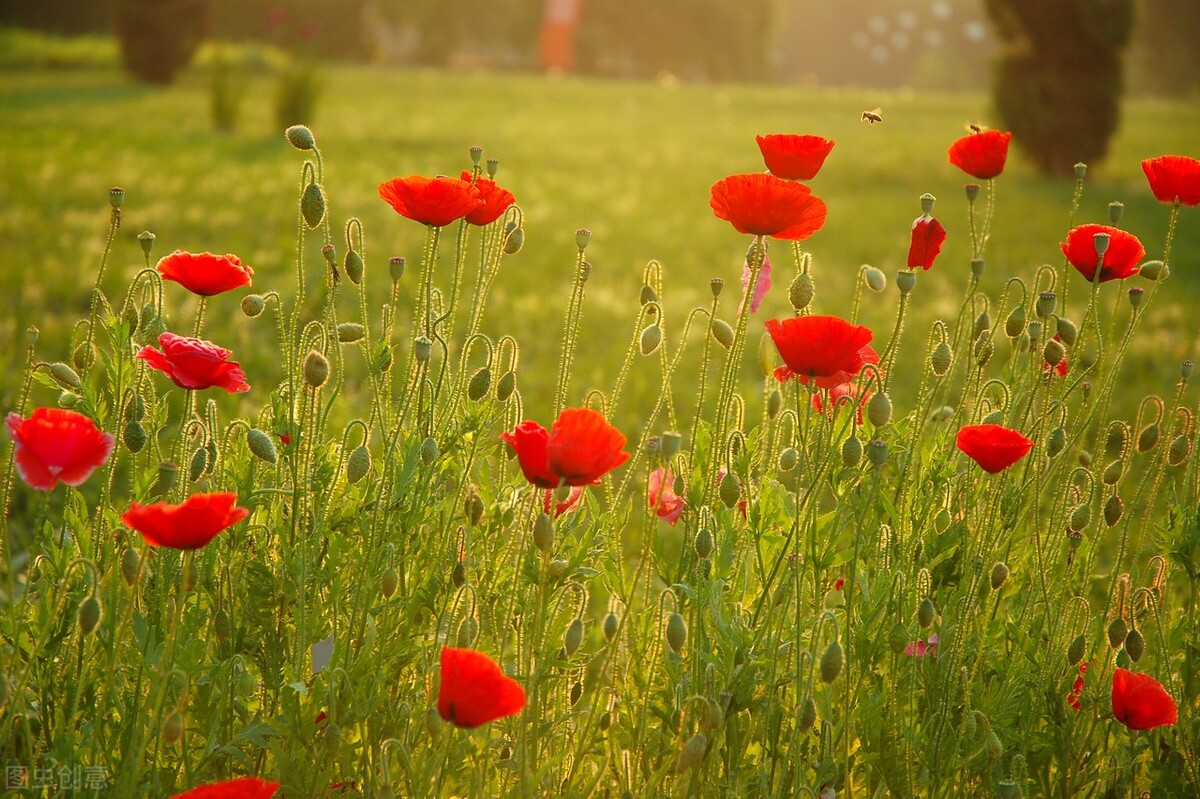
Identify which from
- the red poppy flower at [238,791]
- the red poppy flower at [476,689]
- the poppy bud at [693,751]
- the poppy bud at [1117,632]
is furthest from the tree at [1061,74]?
the red poppy flower at [238,791]

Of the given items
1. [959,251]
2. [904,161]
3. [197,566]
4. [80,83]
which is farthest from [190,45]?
[197,566]

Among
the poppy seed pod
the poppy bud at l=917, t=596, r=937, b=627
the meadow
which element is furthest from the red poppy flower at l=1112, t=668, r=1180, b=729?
the poppy seed pod

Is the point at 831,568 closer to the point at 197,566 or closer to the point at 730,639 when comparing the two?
the point at 730,639

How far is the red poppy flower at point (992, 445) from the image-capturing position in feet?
5.09

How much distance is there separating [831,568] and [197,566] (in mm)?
907

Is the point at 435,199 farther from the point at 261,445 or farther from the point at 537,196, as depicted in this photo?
the point at 537,196

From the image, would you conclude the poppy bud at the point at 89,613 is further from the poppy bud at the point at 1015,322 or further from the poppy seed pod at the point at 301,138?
the poppy bud at the point at 1015,322

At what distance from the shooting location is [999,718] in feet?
5.70

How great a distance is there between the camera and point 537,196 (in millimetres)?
10266

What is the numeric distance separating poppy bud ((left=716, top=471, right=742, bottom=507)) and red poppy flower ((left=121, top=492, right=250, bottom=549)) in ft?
2.18

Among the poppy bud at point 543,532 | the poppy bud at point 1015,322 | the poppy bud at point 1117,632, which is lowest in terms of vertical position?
the poppy bud at point 1117,632

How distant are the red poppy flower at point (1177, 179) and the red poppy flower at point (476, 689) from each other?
1.23m

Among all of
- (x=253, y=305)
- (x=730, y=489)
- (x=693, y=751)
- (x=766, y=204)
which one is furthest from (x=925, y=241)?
(x=253, y=305)

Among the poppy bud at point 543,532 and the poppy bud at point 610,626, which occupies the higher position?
the poppy bud at point 543,532
